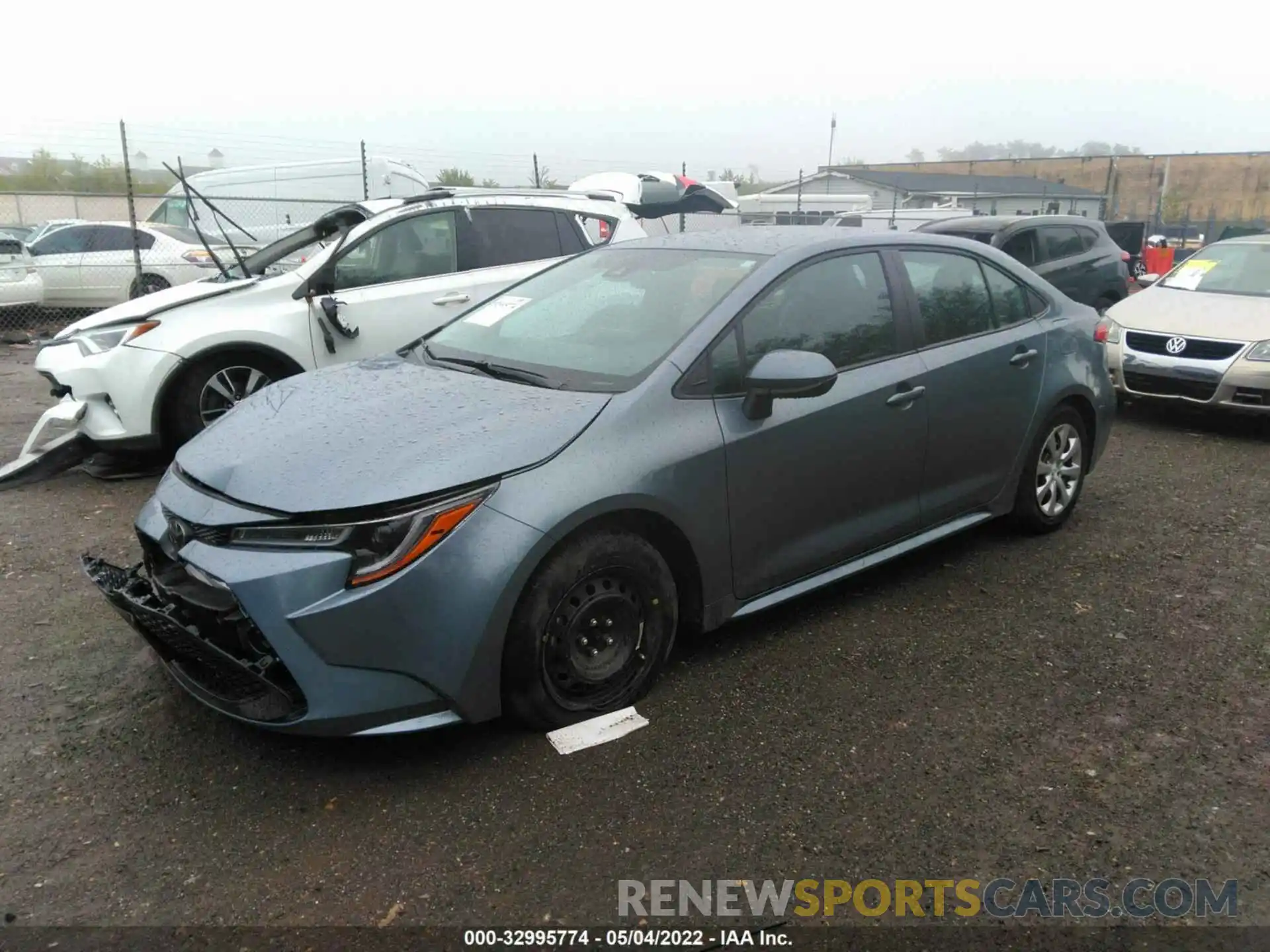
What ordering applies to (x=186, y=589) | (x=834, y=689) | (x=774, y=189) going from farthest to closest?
(x=774, y=189), (x=834, y=689), (x=186, y=589)

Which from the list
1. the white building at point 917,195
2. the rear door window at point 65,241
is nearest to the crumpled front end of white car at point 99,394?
the rear door window at point 65,241

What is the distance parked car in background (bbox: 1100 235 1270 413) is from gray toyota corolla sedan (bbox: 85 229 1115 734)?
3.16 meters

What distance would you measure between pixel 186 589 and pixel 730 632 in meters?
2.02

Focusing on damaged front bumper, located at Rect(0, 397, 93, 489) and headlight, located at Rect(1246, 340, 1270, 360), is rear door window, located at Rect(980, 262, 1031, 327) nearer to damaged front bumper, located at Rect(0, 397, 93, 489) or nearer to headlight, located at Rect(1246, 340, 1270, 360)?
headlight, located at Rect(1246, 340, 1270, 360)

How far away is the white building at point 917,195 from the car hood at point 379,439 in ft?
75.5

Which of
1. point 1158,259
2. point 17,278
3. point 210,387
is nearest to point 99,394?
point 210,387

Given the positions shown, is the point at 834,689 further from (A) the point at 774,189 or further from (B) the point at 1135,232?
(A) the point at 774,189

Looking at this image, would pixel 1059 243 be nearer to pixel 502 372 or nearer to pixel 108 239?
pixel 502 372

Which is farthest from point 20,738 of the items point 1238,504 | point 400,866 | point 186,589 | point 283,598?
point 1238,504

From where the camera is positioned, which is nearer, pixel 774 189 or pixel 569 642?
pixel 569 642

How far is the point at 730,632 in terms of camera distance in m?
3.88

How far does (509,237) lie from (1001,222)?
18.6ft

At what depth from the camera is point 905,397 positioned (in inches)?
153

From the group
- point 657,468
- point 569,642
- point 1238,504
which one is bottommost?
point 1238,504
